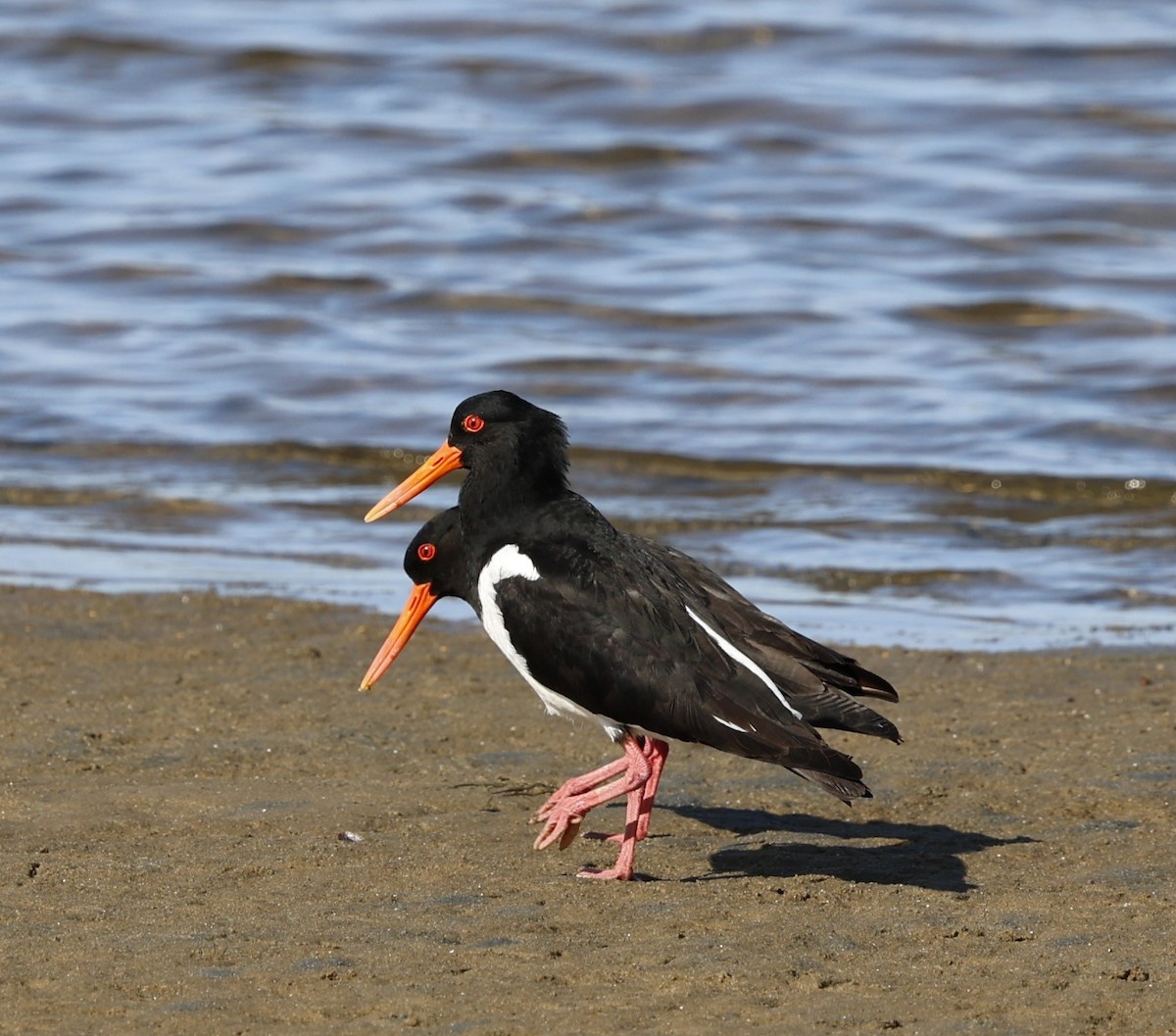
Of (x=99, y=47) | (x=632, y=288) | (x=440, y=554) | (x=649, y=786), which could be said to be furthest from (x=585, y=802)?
(x=99, y=47)

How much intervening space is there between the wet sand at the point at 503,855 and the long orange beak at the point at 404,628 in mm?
145

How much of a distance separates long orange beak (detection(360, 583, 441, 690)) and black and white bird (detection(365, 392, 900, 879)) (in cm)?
88

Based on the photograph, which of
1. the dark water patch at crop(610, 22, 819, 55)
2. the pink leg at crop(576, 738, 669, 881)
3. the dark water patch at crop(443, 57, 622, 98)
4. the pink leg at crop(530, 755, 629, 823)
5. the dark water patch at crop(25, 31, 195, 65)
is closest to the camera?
the pink leg at crop(576, 738, 669, 881)

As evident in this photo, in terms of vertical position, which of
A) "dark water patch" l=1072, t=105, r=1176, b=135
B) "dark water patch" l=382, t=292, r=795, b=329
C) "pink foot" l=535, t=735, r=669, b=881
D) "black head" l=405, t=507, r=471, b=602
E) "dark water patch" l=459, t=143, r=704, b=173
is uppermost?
"black head" l=405, t=507, r=471, b=602

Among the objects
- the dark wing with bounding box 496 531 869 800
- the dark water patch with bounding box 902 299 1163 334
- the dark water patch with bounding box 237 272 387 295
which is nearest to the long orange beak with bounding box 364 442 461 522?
the dark wing with bounding box 496 531 869 800

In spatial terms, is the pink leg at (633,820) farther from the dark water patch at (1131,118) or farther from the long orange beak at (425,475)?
the dark water patch at (1131,118)

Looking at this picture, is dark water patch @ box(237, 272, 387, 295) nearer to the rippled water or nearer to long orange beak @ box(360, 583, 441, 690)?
the rippled water

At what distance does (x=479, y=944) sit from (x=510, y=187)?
1424 centimetres

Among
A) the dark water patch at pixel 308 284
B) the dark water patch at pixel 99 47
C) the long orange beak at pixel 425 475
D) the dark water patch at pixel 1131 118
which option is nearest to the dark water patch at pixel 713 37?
the dark water patch at pixel 1131 118

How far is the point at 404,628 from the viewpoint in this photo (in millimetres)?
6934

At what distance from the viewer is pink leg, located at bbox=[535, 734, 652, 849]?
5.56 m

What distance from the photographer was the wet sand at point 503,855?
4266mm

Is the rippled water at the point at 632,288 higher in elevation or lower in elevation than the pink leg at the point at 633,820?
lower

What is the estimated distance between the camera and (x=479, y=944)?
4.61 m
